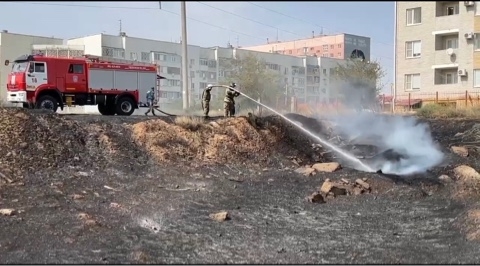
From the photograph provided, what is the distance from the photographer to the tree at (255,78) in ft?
114

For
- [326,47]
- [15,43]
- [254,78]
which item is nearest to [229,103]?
[254,78]

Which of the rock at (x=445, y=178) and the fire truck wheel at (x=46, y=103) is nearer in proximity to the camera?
the rock at (x=445, y=178)

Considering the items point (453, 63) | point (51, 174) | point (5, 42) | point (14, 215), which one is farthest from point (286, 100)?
point (5, 42)

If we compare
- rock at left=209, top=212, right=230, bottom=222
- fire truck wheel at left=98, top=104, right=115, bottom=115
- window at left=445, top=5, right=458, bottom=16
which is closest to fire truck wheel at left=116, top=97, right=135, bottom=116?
fire truck wheel at left=98, top=104, right=115, bottom=115

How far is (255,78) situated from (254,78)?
0.07 metres

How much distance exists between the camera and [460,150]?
53.2 feet

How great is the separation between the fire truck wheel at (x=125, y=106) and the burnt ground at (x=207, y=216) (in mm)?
8884

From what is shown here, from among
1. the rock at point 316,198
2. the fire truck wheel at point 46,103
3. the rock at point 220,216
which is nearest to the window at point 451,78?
the fire truck wheel at point 46,103

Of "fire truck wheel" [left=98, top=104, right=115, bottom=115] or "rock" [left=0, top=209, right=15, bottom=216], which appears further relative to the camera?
"fire truck wheel" [left=98, top=104, right=115, bottom=115]

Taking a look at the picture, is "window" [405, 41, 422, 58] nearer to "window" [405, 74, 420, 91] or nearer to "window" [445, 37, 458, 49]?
"window" [405, 74, 420, 91]

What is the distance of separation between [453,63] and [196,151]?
31273 mm

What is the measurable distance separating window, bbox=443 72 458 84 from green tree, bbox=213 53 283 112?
1272 cm

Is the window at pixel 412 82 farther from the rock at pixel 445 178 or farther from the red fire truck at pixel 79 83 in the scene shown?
the rock at pixel 445 178

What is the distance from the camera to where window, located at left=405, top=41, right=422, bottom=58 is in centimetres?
4241
